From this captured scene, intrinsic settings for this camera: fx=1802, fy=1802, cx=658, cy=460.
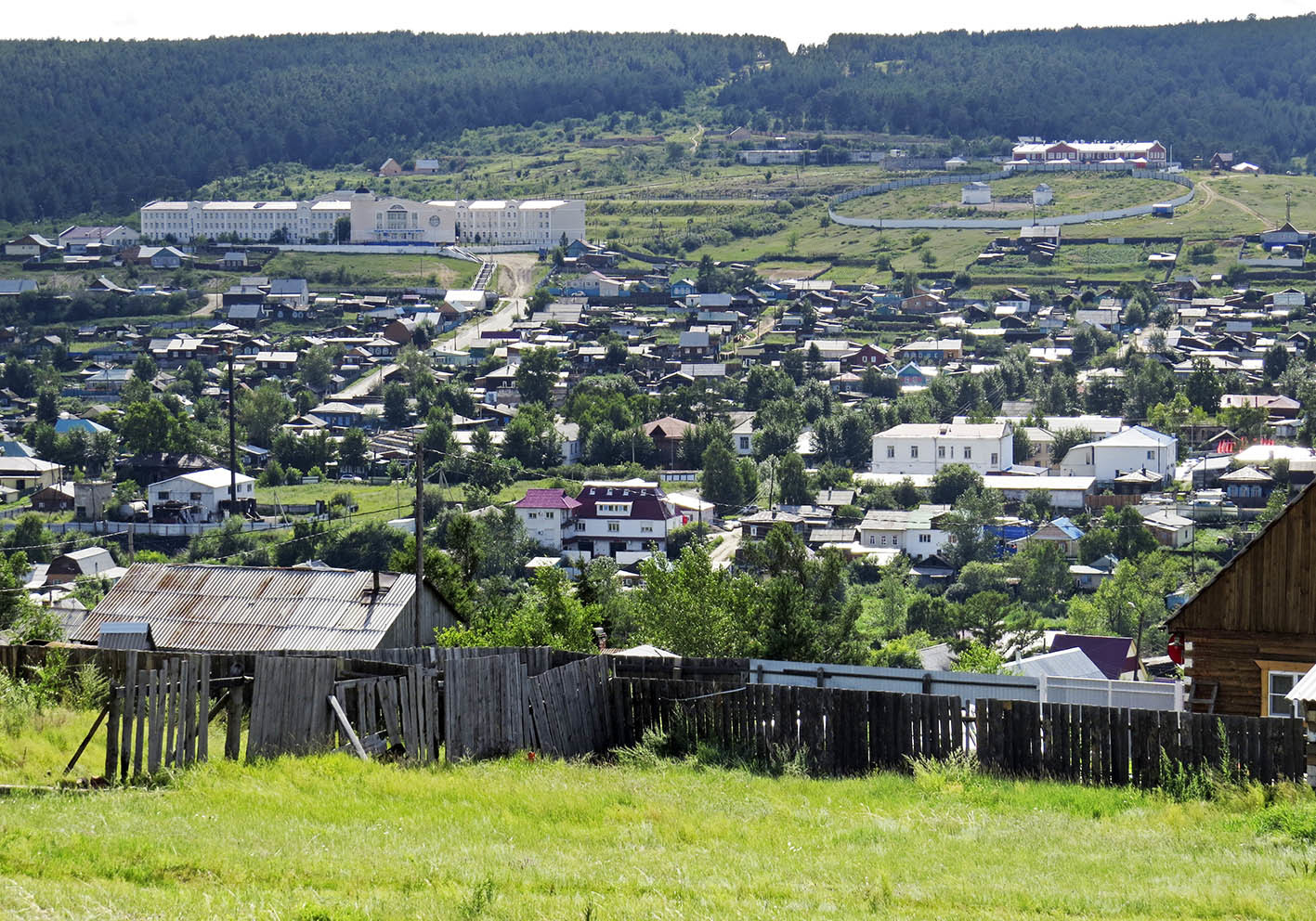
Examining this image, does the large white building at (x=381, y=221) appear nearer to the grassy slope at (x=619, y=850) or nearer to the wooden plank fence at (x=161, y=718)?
the wooden plank fence at (x=161, y=718)

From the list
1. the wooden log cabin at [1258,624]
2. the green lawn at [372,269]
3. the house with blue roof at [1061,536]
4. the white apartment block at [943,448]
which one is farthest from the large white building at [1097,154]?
the wooden log cabin at [1258,624]

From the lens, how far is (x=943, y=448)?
3024 inches

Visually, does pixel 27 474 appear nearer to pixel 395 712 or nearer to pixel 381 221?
pixel 381 221

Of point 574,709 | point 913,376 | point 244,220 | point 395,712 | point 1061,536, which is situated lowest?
point 1061,536

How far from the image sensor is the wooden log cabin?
12688 mm

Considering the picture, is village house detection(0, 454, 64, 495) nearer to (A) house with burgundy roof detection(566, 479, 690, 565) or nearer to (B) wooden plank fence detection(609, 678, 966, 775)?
(A) house with burgundy roof detection(566, 479, 690, 565)

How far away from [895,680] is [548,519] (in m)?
52.9

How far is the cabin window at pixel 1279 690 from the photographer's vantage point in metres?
12.8

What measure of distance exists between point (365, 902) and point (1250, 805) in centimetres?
554

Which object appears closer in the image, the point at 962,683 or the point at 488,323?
the point at 962,683

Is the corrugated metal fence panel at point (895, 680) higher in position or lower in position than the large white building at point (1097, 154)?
lower

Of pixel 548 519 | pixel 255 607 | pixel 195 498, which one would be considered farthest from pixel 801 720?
pixel 195 498

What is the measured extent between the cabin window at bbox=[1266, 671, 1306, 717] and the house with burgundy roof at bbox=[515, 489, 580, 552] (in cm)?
5353

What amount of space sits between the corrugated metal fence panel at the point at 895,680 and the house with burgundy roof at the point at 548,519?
51.7 meters
